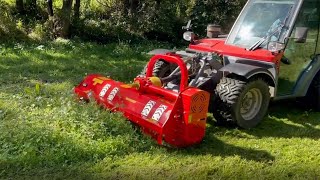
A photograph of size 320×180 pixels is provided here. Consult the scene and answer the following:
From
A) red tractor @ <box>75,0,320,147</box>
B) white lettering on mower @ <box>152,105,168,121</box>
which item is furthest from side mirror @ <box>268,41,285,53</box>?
white lettering on mower @ <box>152,105,168,121</box>

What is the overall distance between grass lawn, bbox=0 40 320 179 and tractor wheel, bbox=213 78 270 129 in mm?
146

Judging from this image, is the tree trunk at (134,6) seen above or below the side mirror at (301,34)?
below

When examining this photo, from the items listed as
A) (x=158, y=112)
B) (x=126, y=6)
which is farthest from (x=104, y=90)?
(x=126, y=6)

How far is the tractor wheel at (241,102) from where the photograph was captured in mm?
5085

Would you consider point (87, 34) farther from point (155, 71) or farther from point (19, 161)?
point (19, 161)

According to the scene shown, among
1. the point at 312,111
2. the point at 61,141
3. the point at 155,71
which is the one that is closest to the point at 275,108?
the point at 312,111

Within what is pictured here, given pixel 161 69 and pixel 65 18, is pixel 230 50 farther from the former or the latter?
pixel 65 18

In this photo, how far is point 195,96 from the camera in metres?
Result: 4.40

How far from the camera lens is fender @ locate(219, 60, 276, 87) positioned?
505cm

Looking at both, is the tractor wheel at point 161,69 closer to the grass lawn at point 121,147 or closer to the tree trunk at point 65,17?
the grass lawn at point 121,147

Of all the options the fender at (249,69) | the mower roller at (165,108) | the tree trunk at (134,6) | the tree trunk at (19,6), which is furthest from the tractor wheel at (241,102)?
the tree trunk at (19,6)

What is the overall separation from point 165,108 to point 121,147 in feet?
2.05

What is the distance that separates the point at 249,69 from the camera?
5102 mm

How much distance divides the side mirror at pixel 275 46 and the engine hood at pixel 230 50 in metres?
0.05
